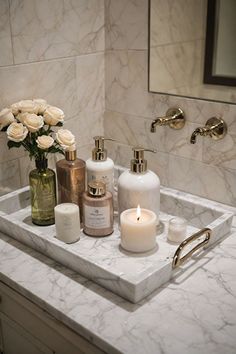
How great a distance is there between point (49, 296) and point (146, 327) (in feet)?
0.70

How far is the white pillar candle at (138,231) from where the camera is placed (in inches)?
→ 39.8

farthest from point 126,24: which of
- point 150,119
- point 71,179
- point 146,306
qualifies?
point 146,306

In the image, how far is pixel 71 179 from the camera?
3.82ft

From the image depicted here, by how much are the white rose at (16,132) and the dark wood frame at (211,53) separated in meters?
0.51

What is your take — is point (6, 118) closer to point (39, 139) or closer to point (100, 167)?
point (39, 139)

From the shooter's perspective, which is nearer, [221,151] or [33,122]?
A: [33,122]

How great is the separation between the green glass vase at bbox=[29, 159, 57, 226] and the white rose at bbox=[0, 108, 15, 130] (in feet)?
0.41

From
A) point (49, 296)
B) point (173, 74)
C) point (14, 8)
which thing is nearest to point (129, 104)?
point (173, 74)

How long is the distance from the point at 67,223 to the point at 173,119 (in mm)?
440

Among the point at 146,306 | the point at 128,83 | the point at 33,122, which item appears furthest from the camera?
the point at 128,83

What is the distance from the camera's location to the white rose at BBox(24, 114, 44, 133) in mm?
1071

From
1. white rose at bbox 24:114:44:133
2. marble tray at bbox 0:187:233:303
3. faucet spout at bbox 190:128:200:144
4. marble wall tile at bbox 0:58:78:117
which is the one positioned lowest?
marble tray at bbox 0:187:233:303

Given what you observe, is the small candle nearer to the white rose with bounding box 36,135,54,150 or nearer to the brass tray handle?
the brass tray handle

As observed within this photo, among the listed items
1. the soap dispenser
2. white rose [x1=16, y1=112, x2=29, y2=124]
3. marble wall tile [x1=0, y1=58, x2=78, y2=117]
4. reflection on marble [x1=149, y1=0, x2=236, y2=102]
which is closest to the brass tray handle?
the soap dispenser
